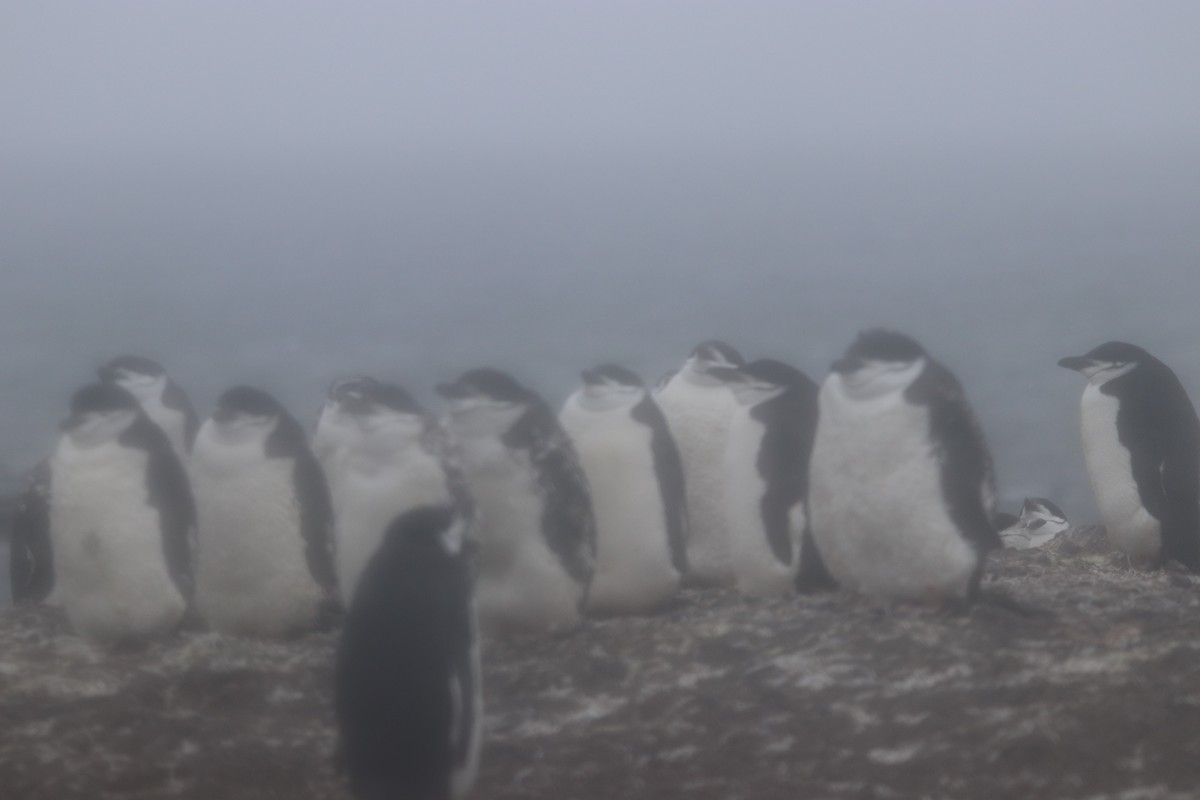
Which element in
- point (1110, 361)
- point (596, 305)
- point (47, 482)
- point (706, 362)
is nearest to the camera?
point (47, 482)

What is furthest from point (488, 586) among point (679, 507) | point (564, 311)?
point (564, 311)

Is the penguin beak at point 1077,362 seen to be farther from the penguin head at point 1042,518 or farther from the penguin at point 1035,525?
the penguin head at point 1042,518

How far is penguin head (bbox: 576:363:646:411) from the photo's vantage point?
6.54 metres

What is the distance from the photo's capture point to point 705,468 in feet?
23.0

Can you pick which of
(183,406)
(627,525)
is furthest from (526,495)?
(183,406)

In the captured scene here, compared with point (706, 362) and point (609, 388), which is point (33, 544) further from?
point (706, 362)

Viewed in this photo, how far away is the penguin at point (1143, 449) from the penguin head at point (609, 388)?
2.64 m

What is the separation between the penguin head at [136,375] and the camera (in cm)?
775

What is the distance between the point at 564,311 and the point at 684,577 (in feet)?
244

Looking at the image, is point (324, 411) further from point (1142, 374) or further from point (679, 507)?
point (1142, 374)

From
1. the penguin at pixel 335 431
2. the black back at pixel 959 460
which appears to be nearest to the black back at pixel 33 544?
the penguin at pixel 335 431

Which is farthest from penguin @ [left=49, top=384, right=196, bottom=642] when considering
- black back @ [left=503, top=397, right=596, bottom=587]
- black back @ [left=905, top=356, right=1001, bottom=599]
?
black back @ [left=905, top=356, right=1001, bottom=599]

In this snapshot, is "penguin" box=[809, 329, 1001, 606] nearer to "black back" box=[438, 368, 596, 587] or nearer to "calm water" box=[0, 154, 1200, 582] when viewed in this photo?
"black back" box=[438, 368, 596, 587]

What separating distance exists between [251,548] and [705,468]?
88.4 inches
